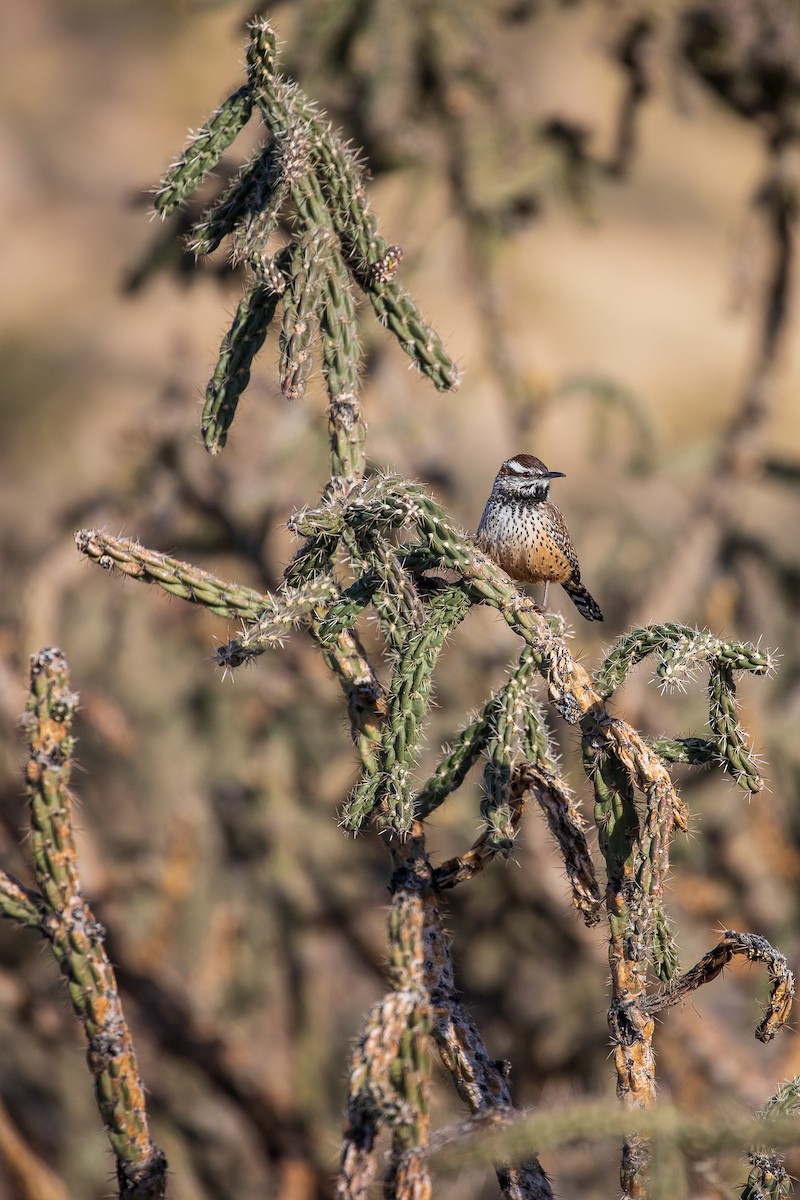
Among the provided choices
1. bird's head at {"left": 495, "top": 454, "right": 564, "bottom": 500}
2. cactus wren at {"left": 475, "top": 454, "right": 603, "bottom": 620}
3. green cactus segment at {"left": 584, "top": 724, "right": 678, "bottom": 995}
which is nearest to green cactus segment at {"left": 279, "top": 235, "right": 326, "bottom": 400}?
green cactus segment at {"left": 584, "top": 724, "right": 678, "bottom": 995}

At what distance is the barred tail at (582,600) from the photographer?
410 cm

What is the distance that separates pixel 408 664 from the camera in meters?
2.31

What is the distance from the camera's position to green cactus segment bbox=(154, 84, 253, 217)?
2596 mm

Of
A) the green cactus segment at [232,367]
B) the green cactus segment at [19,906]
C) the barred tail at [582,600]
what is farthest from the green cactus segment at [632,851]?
the barred tail at [582,600]

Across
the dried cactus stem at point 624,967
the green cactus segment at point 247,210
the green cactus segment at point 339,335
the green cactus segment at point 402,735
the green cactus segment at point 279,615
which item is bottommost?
the dried cactus stem at point 624,967

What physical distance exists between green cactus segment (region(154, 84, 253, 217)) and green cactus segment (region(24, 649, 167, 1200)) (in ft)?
3.20

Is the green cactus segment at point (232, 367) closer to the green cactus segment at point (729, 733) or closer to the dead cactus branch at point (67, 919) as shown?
the dead cactus branch at point (67, 919)

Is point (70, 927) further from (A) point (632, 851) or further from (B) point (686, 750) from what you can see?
(B) point (686, 750)

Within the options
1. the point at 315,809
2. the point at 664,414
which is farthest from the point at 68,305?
the point at 315,809

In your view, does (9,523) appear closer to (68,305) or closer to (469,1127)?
(469,1127)

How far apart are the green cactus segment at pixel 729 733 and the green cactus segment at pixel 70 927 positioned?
4.19 feet

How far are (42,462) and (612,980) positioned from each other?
489 inches

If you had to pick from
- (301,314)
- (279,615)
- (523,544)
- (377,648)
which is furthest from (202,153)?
(377,648)

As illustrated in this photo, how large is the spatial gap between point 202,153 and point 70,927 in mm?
1623
